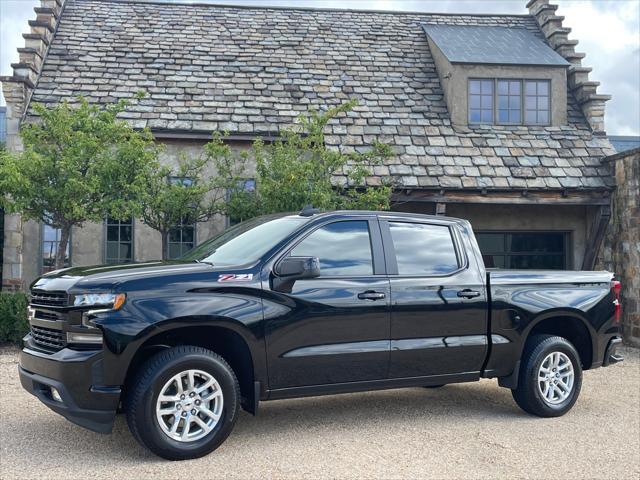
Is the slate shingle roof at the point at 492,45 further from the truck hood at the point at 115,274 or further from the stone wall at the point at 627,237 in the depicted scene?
the truck hood at the point at 115,274

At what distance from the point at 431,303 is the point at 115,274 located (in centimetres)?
264

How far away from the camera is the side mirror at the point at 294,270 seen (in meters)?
5.00

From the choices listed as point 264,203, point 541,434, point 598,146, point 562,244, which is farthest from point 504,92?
point 541,434

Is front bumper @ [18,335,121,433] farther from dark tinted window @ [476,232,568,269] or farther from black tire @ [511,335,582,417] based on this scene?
dark tinted window @ [476,232,568,269]

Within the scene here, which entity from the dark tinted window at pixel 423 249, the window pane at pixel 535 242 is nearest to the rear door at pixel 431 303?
the dark tinted window at pixel 423 249

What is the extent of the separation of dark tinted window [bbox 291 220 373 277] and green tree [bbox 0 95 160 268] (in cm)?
495

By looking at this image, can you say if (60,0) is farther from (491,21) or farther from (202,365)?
(202,365)

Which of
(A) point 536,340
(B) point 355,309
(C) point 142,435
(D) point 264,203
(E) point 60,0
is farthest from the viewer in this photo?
(E) point 60,0

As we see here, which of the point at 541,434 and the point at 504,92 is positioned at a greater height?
the point at 504,92

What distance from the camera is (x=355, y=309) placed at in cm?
544

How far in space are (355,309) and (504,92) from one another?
1035 centimetres

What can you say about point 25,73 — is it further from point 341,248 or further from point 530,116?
point 530,116

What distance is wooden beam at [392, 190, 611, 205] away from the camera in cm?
1227

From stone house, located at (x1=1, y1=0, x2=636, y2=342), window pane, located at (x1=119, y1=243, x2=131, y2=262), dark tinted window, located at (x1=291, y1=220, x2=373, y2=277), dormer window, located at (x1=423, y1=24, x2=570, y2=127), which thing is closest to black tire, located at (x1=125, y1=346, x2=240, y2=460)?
dark tinted window, located at (x1=291, y1=220, x2=373, y2=277)
